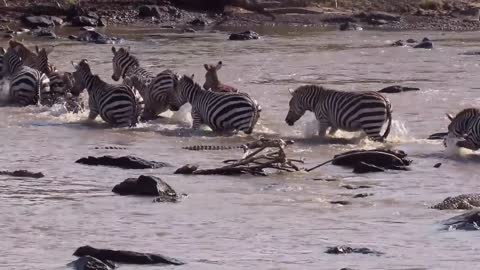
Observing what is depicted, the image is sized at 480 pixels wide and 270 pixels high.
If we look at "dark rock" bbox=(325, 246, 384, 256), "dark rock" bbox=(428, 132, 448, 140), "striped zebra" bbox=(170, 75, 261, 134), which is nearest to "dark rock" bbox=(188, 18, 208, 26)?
"striped zebra" bbox=(170, 75, 261, 134)

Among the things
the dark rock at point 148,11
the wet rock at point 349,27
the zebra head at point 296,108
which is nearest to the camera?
the zebra head at point 296,108

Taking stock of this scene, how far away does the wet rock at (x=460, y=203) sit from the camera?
1208 cm

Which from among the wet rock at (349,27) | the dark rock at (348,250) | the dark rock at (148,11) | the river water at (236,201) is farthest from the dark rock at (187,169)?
the dark rock at (148,11)

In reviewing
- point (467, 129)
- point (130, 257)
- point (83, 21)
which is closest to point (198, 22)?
point (83, 21)

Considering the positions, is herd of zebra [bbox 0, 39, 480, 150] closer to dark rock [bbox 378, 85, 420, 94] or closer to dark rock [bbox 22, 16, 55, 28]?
dark rock [bbox 378, 85, 420, 94]

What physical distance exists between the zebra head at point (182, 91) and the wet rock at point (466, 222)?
8026mm

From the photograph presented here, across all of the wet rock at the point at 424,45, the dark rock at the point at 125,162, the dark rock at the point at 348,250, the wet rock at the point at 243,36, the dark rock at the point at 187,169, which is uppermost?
the dark rock at the point at 348,250

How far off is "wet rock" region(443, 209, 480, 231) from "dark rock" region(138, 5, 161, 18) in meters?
38.3

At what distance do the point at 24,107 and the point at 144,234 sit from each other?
1115cm

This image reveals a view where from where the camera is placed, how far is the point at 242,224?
1149cm

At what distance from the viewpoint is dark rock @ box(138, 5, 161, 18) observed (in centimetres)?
4891

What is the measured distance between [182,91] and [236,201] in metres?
6.43

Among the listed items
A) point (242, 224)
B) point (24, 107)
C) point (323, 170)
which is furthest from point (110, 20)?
point (242, 224)

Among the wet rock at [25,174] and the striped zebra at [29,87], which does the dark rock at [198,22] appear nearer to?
the striped zebra at [29,87]
